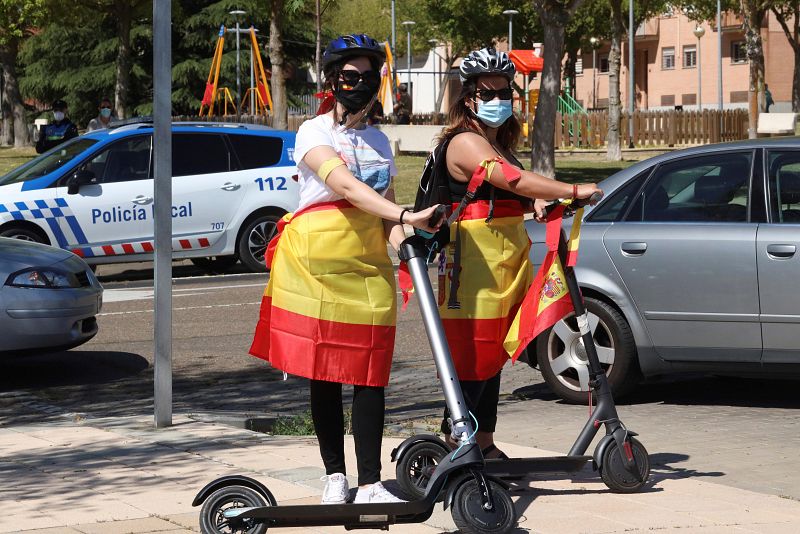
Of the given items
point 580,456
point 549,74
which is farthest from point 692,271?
point 549,74

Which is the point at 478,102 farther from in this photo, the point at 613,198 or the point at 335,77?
the point at 613,198

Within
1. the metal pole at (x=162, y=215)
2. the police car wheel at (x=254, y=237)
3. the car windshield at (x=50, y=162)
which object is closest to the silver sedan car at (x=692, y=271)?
the metal pole at (x=162, y=215)

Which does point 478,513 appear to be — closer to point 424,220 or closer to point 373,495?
point 373,495

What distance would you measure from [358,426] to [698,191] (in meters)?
3.71

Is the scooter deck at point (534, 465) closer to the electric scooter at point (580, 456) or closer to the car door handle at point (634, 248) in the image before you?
the electric scooter at point (580, 456)

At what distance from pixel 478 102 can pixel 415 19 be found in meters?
71.0

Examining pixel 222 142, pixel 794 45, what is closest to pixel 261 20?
pixel 794 45

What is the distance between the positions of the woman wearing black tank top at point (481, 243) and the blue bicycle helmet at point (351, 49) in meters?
0.69

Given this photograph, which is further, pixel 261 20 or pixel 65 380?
pixel 261 20

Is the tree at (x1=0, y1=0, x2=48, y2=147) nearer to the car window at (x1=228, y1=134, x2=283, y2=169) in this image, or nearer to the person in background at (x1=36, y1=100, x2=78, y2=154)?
the person in background at (x1=36, y1=100, x2=78, y2=154)

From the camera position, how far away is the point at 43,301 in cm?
938

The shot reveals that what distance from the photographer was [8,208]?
49.8 ft

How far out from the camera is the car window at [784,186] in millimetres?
7605

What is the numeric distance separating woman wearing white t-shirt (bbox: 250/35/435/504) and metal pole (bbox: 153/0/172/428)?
244cm
